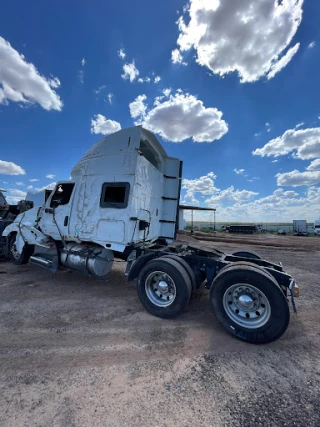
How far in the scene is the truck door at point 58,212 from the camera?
603 centimetres

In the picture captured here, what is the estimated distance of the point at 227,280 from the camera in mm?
3451

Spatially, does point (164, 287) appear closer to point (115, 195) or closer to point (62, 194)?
point (115, 195)

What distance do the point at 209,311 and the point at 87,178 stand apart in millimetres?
4686

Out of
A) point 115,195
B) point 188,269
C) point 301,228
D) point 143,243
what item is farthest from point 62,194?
point 301,228

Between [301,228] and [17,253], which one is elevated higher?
[301,228]

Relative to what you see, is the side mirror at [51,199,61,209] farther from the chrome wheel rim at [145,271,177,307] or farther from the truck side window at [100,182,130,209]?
the chrome wheel rim at [145,271,177,307]

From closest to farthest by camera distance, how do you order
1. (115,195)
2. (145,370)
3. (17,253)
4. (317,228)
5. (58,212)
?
(145,370) < (115,195) < (58,212) < (17,253) < (317,228)

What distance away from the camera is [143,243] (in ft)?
18.2

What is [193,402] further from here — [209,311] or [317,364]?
[209,311]

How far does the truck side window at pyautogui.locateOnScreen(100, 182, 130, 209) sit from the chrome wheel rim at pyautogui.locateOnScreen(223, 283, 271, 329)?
3.12 m

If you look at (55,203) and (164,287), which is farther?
(55,203)

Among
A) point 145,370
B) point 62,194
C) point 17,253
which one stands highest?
point 62,194

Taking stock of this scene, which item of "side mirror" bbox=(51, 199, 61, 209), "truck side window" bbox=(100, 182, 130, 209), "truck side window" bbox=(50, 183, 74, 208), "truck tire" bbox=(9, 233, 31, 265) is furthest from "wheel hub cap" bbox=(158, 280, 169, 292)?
"truck tire" bbox=(9, 233, 31, 265)

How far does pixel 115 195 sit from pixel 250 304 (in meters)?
3.88
